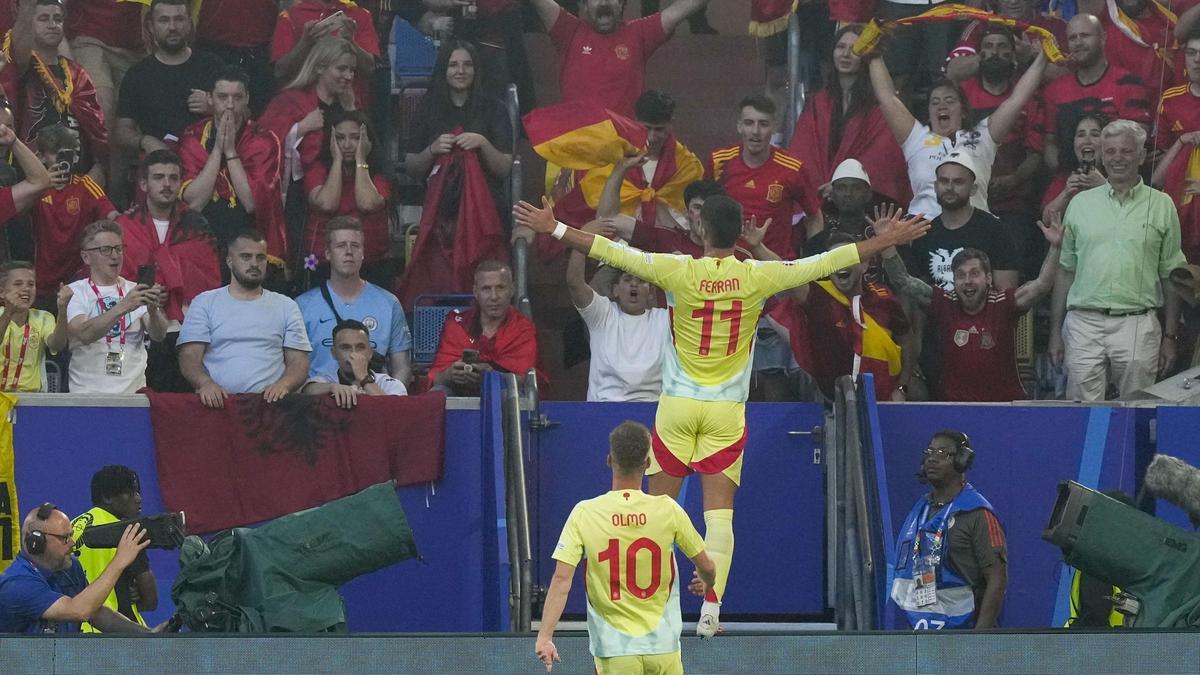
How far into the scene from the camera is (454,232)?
12.3 metres

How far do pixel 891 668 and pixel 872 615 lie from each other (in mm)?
1325

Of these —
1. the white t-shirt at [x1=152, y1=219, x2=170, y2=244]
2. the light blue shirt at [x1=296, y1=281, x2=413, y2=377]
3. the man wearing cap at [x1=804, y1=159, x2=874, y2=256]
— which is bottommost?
the light blue shirt at [x1=296, y1=281, x2=413, y2=377]

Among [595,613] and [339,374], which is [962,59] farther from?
[595,613]

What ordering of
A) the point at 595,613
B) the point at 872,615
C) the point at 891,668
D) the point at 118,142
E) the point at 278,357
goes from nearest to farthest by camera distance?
the point at 595,613, the point at 891,668, the point at 872,615, the point at 278,357, the point at 118,142

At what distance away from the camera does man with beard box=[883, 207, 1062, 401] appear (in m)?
11.8

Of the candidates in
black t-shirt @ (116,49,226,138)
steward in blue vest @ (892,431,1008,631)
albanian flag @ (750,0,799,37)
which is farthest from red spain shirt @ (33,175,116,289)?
steward in blue vest @ (892,431,1008,631)

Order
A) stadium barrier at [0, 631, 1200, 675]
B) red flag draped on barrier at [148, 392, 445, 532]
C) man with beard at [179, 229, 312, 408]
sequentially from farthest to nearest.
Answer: man with beard at [179, 229, 312, 408], red flag draped on barrier at [148, 392, 445, 532], stadium barrier at [0, 631, 1200, 675]

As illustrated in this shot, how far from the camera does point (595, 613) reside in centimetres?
786

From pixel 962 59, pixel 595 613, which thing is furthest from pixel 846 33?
pixel 595 613

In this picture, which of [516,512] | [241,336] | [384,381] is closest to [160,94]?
[241,336]

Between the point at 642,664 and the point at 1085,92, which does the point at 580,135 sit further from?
the point at 642,664

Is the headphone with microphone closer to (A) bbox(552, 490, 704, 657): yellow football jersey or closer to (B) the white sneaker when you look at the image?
(B) the white sneaker

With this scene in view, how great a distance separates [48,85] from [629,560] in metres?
6.16

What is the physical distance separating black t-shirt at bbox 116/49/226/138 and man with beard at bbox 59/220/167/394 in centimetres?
114
